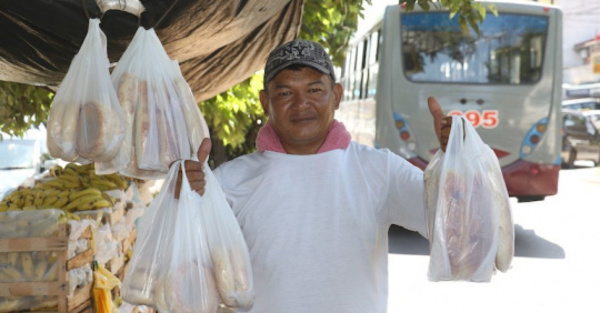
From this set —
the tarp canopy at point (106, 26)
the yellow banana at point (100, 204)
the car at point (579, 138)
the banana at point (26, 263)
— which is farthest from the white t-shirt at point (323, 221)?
the car at point (579, 138)

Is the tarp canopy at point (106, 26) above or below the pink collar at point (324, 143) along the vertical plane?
above

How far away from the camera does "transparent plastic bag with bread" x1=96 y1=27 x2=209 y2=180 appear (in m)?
2.28

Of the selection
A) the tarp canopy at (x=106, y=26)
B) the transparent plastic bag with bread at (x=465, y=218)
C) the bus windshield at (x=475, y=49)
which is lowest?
the transparent plastic bag with bread at (x=465, y=218)

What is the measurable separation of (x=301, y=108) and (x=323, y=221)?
387 mm

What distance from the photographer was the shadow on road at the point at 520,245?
30.9 ft

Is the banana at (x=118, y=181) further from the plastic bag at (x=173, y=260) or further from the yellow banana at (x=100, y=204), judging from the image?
the plastic bag at (x=173, y=260)

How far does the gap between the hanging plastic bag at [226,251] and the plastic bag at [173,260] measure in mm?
23

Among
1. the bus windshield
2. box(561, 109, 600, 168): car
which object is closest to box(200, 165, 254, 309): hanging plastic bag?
the bus windshield

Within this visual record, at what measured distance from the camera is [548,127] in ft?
32.7

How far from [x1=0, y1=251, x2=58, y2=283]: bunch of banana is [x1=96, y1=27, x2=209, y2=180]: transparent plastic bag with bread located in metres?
1.57

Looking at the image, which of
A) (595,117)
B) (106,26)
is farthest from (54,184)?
(595,117)

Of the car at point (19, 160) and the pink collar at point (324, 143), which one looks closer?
the pink collar at point (324, 143)

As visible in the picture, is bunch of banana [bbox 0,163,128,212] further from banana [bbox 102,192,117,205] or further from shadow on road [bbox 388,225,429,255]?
shadow on road [bbox 388,225,429,255]

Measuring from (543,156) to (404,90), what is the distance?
2.12 m
